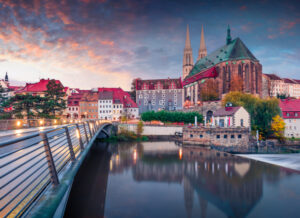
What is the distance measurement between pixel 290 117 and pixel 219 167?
90.3 feet

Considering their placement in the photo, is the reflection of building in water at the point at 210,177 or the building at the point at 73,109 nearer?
the reflection of building in water at the point at 210,177

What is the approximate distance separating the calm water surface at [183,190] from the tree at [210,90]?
123 feet

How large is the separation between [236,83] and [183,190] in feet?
A: 170

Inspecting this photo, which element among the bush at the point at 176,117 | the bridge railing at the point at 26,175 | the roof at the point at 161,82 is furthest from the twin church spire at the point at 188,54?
the bridge railing at the point at 26,175

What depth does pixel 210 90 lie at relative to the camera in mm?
→ 61062

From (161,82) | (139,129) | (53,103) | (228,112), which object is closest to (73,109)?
(53,103)

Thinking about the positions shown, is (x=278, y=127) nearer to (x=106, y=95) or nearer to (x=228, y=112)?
(x=228, y=112)

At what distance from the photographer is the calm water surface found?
10.8 m

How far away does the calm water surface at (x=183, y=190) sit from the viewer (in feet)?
35.3

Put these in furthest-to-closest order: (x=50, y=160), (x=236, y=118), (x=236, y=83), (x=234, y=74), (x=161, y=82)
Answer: (x=161, y=82) → (x=234, y=74) → (x=236, y=83) → (x=236, y=118) → (x=50, y=160)

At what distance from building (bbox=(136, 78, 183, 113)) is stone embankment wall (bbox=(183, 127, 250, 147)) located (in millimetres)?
40384

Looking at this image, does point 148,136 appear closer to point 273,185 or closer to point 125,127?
point 125,127

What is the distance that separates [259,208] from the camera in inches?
446

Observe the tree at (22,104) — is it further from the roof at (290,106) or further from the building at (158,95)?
the roof at (290,106)
